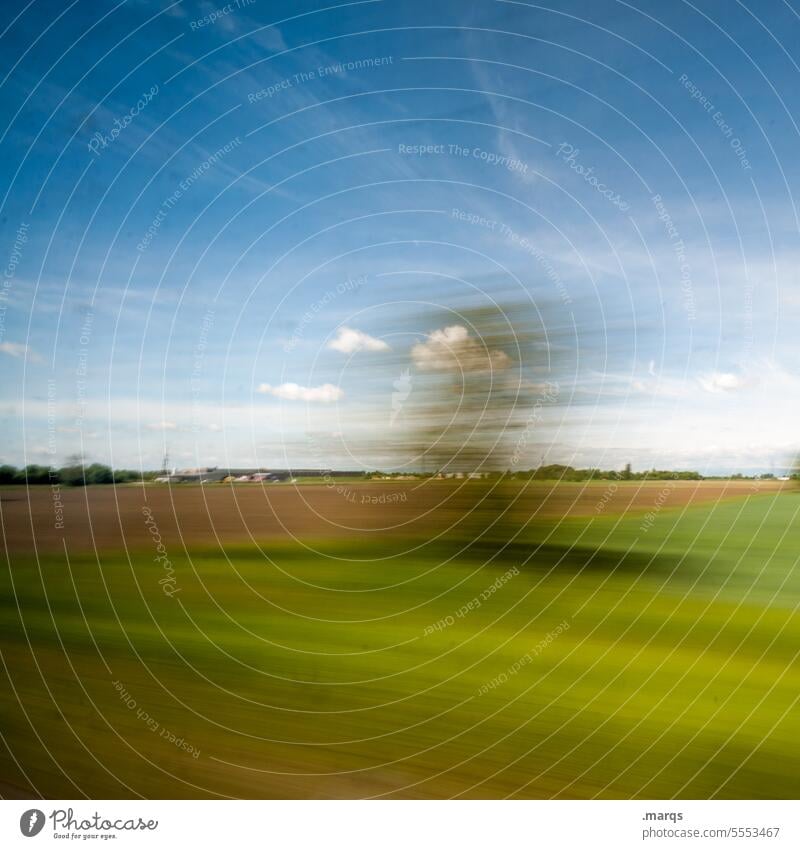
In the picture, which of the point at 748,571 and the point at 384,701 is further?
the point at 748,571

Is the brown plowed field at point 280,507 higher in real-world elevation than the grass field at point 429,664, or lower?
higher

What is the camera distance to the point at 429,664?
111 inches

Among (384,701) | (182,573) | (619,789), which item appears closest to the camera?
(619,789)

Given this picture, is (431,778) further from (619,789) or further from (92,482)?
(92,482)

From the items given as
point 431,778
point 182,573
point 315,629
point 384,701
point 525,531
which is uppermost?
point 525,531

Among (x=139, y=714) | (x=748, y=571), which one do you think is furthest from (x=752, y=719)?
(x=139, y=714)

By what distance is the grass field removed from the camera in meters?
2.44

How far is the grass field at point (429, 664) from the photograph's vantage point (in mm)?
2441

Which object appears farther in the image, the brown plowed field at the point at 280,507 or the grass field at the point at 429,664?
the brown plowed field at the point at 280,507

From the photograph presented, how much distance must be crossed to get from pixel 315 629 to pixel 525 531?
98 cm

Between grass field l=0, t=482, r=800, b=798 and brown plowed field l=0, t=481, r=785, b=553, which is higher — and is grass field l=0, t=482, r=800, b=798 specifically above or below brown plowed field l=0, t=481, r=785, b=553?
below

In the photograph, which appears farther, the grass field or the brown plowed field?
the brown plowed field

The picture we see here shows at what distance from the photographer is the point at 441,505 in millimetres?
2850

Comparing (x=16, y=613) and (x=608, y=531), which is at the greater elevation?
(x=608, y=531)
